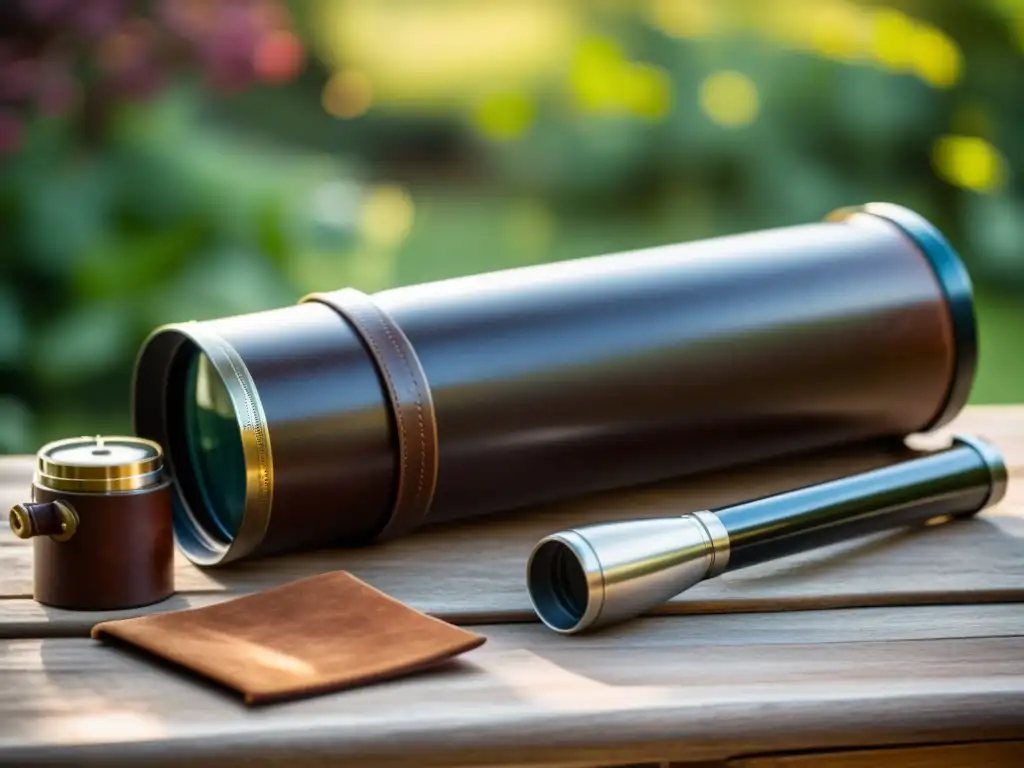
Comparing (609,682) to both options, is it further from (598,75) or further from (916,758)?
(598,75)

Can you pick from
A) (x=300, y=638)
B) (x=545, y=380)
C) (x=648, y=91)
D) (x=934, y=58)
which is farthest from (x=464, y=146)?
(x=300, y=638)

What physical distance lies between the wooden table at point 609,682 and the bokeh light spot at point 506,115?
2.49 m

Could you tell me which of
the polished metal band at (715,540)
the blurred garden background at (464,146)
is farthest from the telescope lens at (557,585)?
the blurred garden background at (464,146)

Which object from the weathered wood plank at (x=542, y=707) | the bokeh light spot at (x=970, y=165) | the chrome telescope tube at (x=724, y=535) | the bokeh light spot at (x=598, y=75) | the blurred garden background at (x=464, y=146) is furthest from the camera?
the bokeh light spot at (x=598, y=75)

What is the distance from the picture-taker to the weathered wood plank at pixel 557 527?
1243 mm

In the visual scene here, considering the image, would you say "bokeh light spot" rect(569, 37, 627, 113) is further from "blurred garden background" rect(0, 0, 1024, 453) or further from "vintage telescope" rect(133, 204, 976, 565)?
"vintage telescope" rect(133, 204, 976, 565)

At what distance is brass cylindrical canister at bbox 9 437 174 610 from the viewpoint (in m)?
1.20

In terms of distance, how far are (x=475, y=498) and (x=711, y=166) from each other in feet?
7.89

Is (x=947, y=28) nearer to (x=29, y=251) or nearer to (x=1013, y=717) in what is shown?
(x=29, y=251)

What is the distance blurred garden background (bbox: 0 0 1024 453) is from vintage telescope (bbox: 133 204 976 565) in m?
1.38

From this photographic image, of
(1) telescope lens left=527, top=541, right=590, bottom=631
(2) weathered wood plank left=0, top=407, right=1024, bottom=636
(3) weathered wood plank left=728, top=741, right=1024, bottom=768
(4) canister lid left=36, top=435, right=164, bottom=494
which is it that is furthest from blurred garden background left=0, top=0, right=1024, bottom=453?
(3) weathered wood plank left=728, top=741, right=1024, bottom=768

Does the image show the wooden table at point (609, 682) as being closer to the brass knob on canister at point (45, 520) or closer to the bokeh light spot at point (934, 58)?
the brass knob on canister at point (45, 520)

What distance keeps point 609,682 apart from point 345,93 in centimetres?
298

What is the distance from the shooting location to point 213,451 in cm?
136
